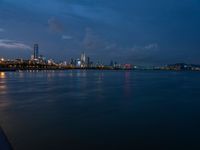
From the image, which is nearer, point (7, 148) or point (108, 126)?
point (7, 148)

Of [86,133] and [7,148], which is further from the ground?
[7,148]

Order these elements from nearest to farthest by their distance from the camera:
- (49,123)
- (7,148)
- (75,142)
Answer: (7,148), (75,142), (49,123)

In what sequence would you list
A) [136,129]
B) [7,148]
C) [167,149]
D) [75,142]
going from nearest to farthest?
[7,148] → [167,149] → [75,142] → [136,129]

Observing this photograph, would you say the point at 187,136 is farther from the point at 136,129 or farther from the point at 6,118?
the point at 6,118

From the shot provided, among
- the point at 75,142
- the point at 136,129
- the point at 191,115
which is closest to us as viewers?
the point at 75,142

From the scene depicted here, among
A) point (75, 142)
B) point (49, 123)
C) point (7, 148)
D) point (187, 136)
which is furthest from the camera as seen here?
point (49, 123)

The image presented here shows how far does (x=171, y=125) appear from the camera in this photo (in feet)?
50.1

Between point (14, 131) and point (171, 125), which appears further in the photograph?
point (171, 125)

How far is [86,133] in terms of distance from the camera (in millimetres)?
13156

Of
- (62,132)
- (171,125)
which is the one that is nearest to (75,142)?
(62,132)

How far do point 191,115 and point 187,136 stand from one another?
20.5ft

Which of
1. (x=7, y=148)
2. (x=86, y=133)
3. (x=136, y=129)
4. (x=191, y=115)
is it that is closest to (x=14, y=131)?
(x=86, y=133)

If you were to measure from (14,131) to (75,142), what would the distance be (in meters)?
3.42

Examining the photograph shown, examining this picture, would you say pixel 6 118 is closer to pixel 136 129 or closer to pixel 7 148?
pixel 136 129
